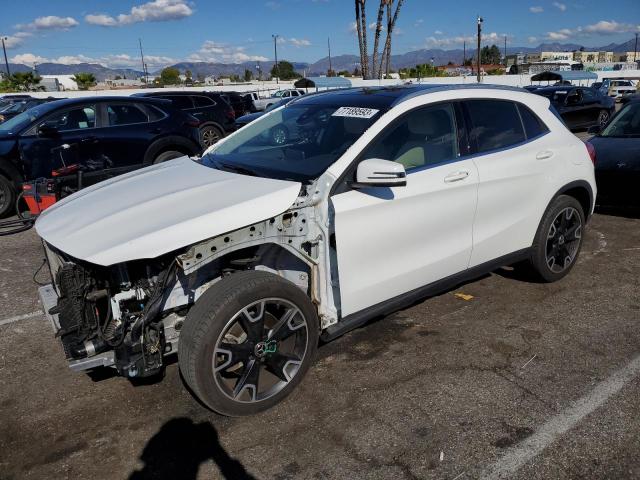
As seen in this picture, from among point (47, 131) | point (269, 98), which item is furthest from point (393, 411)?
point (269, 98)

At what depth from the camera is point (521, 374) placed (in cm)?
341

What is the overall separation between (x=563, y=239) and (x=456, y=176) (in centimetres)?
163

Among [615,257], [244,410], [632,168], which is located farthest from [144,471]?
[632,168]

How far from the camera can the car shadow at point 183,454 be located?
2.63 m

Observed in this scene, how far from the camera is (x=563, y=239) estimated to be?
15.5ft

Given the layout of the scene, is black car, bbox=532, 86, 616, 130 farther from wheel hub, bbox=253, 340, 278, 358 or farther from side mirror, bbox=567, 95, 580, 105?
wheel hub, bbox=253, 340, 278, 358

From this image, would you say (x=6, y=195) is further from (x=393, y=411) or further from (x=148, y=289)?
(x=393, y=411)

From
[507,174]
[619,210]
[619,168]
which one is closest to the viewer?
[507,174]

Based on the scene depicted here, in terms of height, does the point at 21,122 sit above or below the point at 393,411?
above

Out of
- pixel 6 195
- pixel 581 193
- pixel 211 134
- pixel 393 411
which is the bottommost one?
pixel 393 411

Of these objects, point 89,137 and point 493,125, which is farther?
point 89,137

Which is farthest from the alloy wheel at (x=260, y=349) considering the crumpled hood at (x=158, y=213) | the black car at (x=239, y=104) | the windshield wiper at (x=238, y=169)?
the black car at (x=239, y=104)

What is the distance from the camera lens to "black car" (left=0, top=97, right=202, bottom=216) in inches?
309

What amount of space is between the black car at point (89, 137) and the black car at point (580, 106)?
12253mm
